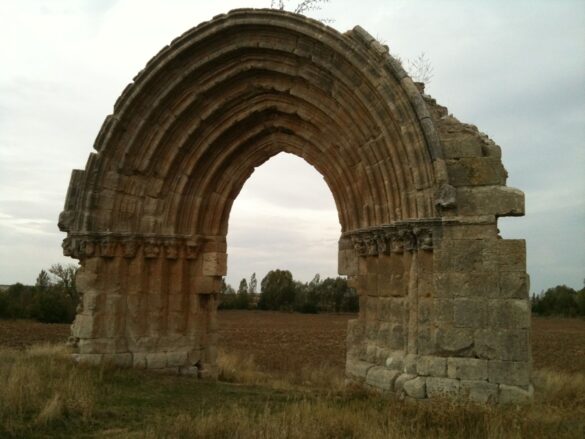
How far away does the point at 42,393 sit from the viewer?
646cm

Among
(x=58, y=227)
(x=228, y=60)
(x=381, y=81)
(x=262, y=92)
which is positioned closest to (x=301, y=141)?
(x=262, y=92)

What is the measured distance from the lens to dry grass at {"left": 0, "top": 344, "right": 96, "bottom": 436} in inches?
217

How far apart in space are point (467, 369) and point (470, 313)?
643 millimetres

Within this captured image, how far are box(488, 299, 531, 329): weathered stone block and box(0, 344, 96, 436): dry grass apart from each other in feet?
15.1

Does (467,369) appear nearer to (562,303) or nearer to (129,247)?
(129,247)

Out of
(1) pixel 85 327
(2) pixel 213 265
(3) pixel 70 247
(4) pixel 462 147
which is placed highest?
(4) pixel 462 147

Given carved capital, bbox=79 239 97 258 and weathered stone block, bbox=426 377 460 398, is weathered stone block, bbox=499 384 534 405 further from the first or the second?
carved capital, bbox=79 239 97 258

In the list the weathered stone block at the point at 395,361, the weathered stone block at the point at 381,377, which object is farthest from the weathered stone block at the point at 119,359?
the weathered stone block at the point at 395,361

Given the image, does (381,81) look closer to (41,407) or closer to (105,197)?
(105,197)

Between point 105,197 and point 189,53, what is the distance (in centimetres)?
273

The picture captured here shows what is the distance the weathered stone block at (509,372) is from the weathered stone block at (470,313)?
0.47 metres

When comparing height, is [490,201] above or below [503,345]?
above

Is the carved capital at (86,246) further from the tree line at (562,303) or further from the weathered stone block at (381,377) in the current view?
Result: the tree line at (562,303)

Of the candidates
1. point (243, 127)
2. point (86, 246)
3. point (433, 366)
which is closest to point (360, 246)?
point (433, 366)
